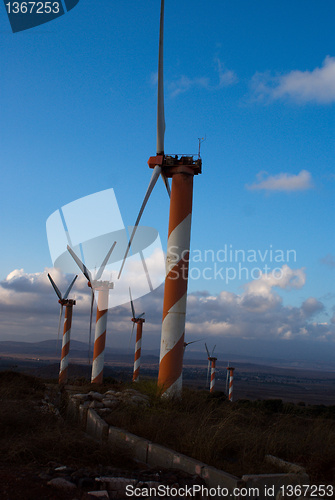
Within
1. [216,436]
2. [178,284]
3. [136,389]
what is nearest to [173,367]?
[136,389]

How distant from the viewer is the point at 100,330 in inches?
974

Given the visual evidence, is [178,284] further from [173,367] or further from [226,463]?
[226,463]

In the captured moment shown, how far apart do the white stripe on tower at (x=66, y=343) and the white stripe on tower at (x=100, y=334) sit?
171 centimetres

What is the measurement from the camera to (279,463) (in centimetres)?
726

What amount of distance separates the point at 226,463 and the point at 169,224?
8.86 m

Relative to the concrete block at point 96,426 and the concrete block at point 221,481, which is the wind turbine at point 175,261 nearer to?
the concrete block at point 96,426

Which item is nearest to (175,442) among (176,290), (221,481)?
(221,481)

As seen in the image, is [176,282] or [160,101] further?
[160,101]

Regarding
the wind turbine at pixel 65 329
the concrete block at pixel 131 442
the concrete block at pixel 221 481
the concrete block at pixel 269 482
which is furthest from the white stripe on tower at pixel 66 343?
Answer: the concrete block at pixel 269 482

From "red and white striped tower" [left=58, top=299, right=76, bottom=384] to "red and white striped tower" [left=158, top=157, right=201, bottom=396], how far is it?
12.0 m

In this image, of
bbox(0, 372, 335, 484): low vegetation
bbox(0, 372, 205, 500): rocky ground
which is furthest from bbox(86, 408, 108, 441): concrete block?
bbox(0, 372, 205, 500): rocky ground

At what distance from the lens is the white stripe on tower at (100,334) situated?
24250 millimetres

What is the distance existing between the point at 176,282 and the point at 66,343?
13.2 metres

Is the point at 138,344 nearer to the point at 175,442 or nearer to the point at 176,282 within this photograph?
the point at 176,282
